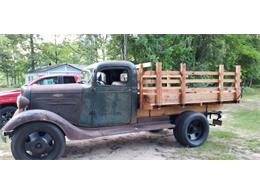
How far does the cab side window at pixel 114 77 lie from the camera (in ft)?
16.0

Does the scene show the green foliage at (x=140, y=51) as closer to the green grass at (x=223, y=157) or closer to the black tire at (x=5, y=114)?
the black tire at (x=5, y=114)

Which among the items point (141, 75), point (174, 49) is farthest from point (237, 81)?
point (174, 49)

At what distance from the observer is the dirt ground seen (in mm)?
4582

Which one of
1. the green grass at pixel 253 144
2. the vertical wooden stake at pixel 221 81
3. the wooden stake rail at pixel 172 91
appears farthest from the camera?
the vertical wooden stake at pixel 221 81

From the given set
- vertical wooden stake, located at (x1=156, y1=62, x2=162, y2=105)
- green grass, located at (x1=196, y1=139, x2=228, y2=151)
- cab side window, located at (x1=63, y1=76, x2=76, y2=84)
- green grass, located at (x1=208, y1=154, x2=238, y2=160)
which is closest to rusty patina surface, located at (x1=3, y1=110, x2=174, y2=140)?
vertical wooden stake, located at (x1=156, y1=62, x2=162, y2=105)

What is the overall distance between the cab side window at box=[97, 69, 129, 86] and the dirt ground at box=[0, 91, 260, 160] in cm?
130

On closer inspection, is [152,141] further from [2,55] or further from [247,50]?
[2,55]

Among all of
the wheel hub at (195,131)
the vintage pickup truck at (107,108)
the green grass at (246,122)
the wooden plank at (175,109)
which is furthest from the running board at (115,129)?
the green grass at (246,122)

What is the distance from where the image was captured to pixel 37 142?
4102 mm

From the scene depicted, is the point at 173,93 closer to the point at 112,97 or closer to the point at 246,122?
Answer: the point at 112,97

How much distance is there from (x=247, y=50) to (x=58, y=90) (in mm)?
19223

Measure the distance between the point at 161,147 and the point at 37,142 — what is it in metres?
2.37

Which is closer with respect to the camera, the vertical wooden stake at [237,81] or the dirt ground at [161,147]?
the dirt ground at [161,147]

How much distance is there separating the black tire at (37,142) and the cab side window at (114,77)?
4.28 feet
